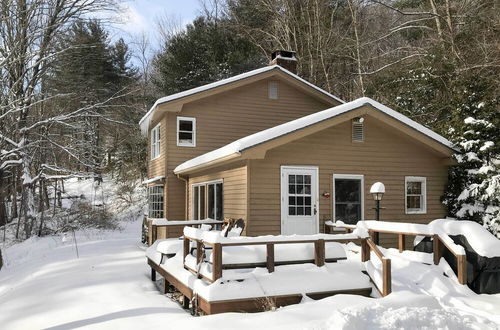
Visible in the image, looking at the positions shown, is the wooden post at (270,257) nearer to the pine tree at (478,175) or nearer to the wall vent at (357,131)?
the wall vent at (357,131)

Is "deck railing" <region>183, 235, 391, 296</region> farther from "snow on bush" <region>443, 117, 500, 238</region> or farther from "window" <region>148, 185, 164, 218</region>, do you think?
"window" <region>148, 185, 164, 218</region>

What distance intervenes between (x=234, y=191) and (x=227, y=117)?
16.5ft

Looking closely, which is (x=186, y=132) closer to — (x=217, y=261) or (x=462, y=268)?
(x=217, y=261)

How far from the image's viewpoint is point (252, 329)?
4.77 meters

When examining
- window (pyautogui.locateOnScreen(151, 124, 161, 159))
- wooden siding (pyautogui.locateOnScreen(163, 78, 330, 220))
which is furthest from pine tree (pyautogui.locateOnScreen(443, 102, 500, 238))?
window (pyautogui.locateOnScreen(151, 124, 161, 159))

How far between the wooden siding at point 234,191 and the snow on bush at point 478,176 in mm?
5738

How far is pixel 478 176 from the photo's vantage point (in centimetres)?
1094

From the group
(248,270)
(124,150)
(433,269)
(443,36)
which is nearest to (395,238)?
(433,269)

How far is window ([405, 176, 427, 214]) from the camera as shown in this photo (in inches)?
461

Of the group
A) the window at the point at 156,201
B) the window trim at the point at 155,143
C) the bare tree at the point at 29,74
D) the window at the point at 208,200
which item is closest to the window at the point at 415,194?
the window at the point at 208,200

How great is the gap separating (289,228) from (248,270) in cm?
423

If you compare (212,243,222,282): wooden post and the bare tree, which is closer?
(212,243,222,282): wooden post

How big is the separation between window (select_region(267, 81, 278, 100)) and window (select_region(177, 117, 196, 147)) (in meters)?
3.03

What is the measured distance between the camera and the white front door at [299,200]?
10438 mm
